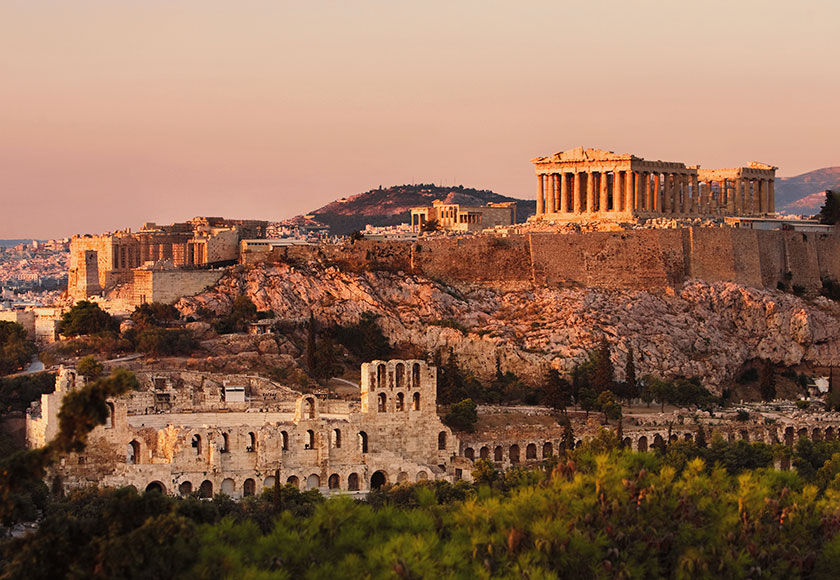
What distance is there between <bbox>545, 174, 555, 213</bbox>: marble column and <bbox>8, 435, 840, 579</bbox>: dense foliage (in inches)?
1806

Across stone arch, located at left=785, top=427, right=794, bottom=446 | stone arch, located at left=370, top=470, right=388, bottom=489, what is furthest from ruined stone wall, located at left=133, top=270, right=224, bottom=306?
stone arch, located at left=785, top=427, right=794, bottom=446

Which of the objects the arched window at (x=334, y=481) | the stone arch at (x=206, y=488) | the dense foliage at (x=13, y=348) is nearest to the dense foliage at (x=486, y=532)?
the stone arch at (x=206, y=488)

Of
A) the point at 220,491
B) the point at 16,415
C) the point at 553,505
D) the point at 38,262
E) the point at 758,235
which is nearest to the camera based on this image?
the point at 553,505

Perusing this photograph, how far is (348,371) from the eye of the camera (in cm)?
7281

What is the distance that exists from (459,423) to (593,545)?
73.1 feet

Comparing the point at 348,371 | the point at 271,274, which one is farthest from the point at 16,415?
the point at 271,274

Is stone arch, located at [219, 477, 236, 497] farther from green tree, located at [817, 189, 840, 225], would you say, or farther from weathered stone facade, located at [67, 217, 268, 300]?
green tree, located at [817, 189, 840, 225]

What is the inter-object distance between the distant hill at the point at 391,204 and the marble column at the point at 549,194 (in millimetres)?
69000

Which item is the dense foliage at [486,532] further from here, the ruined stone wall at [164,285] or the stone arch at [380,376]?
the ruined stone wall at [164,285]

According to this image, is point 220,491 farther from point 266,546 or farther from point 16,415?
point 266,546

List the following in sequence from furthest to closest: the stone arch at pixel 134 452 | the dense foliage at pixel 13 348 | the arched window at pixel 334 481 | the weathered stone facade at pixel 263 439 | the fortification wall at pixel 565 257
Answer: the fortification wall at pixel 565 257
the dense foliage at pixel 13 348
the arched window at pixel 334 481
the stone arch at pixel 134 452
the weathered stone facade at pixel 263 439

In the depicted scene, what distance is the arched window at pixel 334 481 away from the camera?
5753cm

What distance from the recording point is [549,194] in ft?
322

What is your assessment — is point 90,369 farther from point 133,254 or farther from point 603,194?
point 603,194
